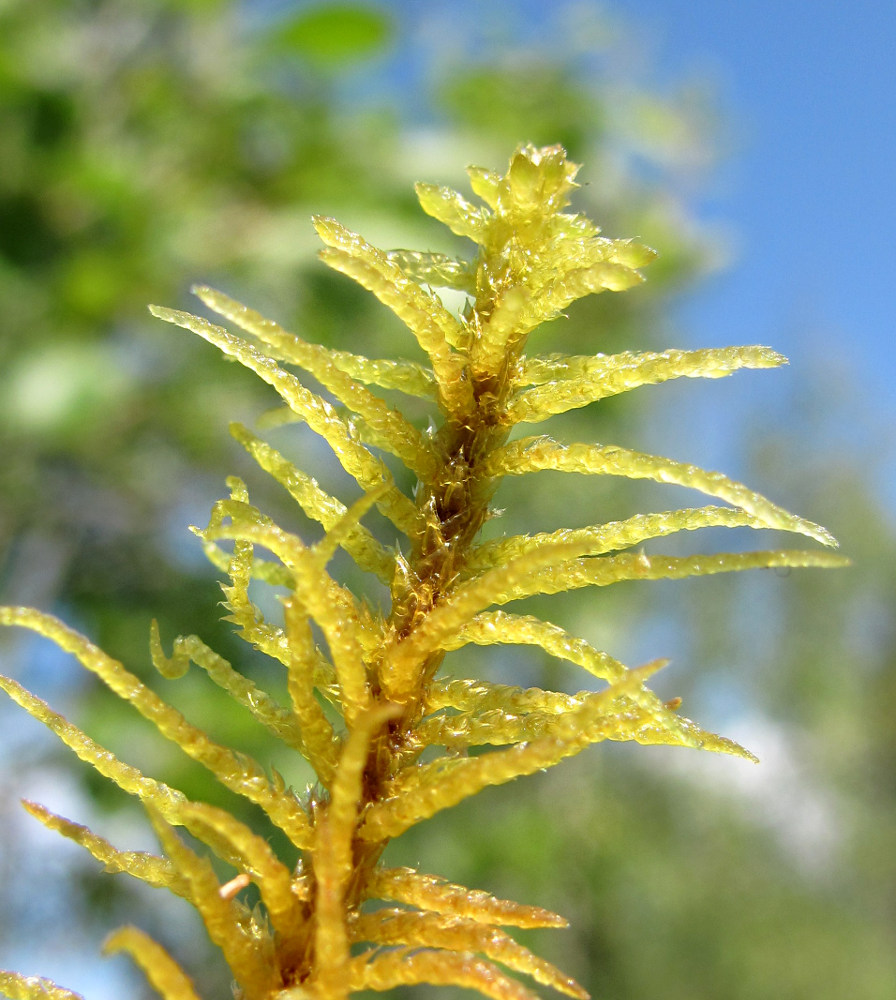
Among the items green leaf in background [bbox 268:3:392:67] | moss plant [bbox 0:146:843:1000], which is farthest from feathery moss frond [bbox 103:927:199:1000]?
green leaf in background [bbox 268:3:392:67]

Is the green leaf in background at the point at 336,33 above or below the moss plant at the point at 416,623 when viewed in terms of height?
above

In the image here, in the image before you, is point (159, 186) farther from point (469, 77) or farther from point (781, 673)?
point (781, 673)

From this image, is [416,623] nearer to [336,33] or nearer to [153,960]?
[153,960]

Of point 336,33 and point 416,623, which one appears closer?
point 416,623

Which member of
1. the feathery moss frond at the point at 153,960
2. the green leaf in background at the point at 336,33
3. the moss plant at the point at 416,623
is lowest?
the feathery moss frond at the point at 153,960

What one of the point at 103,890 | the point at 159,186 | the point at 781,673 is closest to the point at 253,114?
the point at 159,186

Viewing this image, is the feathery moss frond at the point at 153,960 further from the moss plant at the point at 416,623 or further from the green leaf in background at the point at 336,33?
the green leaf in background at the point at 336,33

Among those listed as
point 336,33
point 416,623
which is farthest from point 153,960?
point 336,33

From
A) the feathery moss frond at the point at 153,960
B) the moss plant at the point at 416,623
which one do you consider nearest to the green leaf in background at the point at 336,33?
the moss plant at the point at 416,623
